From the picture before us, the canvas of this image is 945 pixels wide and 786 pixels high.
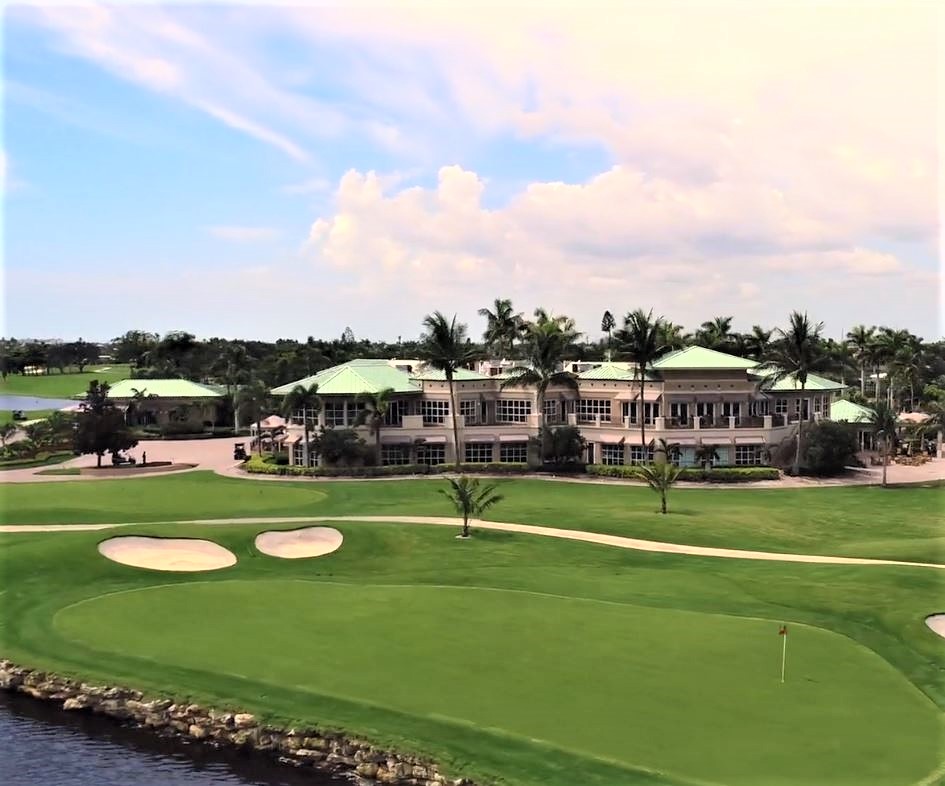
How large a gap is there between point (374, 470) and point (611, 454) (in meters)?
18.8

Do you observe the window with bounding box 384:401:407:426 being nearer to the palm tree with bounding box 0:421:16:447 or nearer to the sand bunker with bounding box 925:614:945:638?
the palm tree with bounding box 0:421:16:447

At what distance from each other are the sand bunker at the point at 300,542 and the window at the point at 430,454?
29.2m

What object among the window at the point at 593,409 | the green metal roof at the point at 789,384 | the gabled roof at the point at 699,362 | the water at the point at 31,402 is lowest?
the water at the point at 31,402

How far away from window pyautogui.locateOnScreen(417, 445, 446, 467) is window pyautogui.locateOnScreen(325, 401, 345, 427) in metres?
6.60

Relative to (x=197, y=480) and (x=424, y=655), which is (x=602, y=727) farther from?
(x=197, y=480)

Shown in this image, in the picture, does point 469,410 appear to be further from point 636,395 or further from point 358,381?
point 636,395

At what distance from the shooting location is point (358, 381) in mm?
67875

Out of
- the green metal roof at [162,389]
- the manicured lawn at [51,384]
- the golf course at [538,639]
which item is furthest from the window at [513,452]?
the manicured lawn at [51,384]

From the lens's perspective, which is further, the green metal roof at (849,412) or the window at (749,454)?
the green metal roof at (849,412)

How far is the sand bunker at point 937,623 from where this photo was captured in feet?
85.3

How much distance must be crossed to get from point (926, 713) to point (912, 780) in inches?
146

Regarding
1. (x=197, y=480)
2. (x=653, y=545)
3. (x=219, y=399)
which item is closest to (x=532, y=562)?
(x=653, y=545)

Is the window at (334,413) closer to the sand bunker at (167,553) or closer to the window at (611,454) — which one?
the window at (611,454)

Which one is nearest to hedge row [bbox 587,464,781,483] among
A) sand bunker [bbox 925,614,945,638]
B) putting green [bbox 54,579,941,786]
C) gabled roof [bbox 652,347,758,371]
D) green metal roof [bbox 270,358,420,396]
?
gabled roof [bbox 652,347,758,371]
